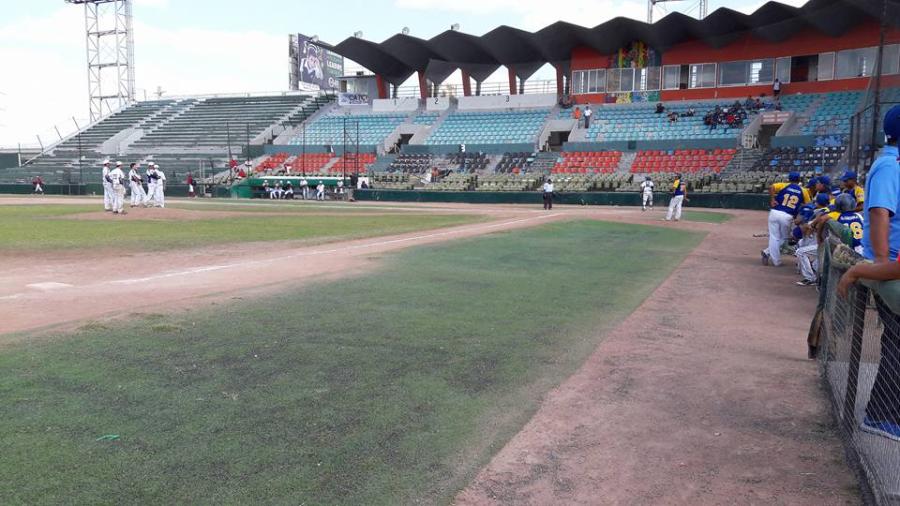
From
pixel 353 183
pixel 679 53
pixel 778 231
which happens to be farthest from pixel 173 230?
pixel 679 53

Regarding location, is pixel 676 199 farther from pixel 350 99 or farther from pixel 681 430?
pixel 350 99

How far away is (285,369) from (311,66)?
2585 inches

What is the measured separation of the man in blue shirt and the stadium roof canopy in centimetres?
3618

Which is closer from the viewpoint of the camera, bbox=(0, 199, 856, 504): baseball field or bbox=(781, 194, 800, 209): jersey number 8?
bbox=(0, 199, 856, 504): baseball field

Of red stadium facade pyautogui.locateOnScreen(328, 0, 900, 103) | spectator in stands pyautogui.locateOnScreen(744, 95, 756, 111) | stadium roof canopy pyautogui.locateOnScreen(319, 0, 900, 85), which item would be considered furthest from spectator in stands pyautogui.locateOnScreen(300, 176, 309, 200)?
spectator in stands pyautogui.locateOnScreen(744, 95, 756, 111)

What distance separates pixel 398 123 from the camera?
184 feet

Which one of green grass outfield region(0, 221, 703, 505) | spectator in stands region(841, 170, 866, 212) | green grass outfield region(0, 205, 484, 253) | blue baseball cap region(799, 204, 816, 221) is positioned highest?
spectator in stands region(841, 170, 866, 212)

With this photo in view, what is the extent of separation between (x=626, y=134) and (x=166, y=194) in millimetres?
34389

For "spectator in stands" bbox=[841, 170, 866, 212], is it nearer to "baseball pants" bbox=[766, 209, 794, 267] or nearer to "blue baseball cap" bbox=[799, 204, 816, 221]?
"blue baseball cap" bbox=[799, 204, 816, 221]

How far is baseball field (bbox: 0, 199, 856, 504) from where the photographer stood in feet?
10.8

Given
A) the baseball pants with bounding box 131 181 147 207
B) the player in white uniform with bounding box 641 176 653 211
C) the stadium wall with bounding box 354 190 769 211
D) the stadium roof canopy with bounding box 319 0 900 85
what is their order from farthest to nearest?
1. the stadium roof canopy with bounding box 319 0 900 85
2. the stadium wall with bounding box 354 190 769 211
3. the player in white uniform with bounding box 641 176 653 211
4. the baseball pants with bounding box 131 181 147 207

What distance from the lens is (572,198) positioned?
1460 inches

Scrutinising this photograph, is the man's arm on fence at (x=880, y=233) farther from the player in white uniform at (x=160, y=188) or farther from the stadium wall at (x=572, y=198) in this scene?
the stadium wall at (x=572, y=198)

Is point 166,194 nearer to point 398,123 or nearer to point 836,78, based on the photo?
point 398,123
